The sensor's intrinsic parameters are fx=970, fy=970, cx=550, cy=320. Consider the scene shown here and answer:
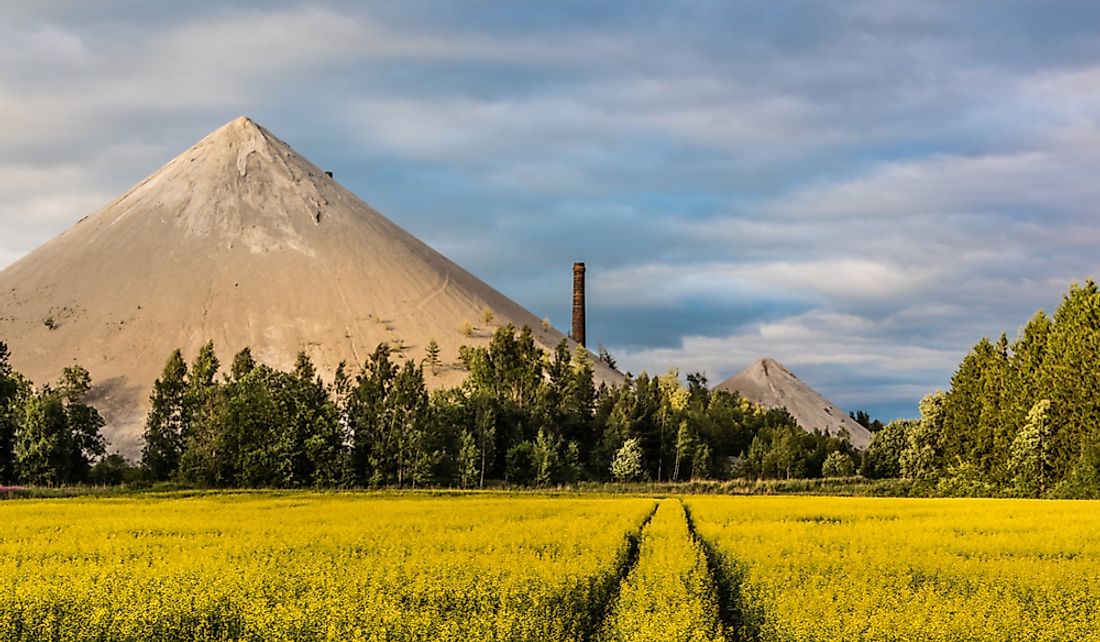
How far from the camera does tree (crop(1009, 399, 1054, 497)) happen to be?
89.5 m

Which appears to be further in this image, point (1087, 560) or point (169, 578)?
point (1087, 560)

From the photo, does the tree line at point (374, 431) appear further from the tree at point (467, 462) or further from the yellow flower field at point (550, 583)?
the yellow flower field at point (550, 583)

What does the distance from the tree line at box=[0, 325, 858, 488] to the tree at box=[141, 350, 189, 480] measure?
19 centimetres

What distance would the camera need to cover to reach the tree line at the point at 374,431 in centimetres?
10056

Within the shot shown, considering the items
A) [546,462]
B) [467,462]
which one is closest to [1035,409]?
[546,462]

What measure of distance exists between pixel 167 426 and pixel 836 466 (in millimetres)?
113829

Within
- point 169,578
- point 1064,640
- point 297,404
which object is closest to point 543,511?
point 169,578

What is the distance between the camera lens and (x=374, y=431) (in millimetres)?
109000

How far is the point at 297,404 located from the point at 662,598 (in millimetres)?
89137

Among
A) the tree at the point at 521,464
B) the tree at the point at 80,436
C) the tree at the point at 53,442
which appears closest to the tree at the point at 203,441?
the tree at the point at 80,436

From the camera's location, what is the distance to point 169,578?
26.1 m

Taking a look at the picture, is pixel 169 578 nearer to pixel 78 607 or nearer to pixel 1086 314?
pixel 78 607

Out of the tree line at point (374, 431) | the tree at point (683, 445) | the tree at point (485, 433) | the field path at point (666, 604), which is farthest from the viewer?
the tree at point (683, 445)

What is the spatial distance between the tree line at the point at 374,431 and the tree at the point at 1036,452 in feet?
179
